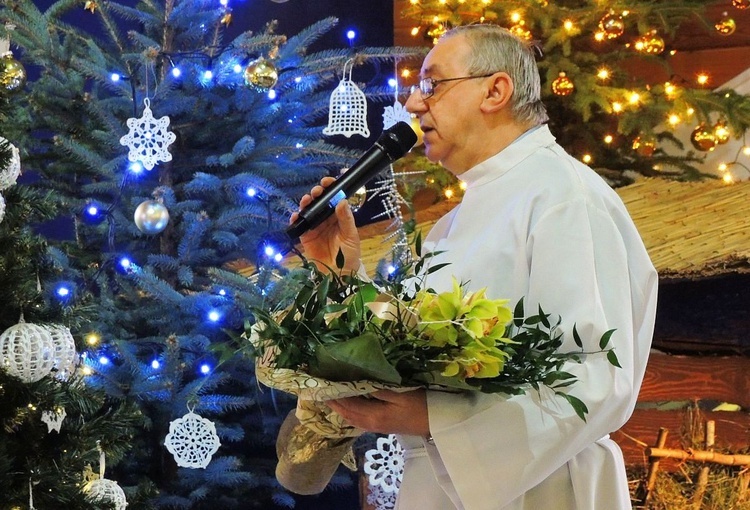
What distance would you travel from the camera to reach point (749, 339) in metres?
3.90

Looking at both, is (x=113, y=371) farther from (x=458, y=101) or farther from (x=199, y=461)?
(x=458, y=101)

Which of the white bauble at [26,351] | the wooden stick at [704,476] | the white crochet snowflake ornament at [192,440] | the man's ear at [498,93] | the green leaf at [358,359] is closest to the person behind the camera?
the green leaf at [358,359]

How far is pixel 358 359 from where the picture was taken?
1.31 m

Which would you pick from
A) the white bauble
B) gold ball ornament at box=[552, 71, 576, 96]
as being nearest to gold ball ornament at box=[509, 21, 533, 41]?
gold ball ornament at box=[552, 71, 576, 96]

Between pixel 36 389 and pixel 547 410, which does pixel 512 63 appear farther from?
pixel 36 389

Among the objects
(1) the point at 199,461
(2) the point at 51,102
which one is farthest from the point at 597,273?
(2) the point at 51,102

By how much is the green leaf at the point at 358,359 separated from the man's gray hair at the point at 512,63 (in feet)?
2.71

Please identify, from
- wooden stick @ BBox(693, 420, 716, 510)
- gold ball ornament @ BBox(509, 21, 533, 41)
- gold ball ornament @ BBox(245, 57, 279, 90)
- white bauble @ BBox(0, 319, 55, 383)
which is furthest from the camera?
gold ball ornament @ BBox(509, 21, 533, 41)

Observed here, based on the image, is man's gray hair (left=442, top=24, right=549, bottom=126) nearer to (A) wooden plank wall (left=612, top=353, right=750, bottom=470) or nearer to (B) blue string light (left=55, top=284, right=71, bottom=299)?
(B) blue string light (left=55, top=284, right=71, bottom=299)

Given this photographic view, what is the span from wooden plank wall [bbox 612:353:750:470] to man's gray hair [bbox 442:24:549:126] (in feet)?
7.44

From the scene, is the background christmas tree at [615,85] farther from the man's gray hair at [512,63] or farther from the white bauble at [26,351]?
the white bauble at [26,351]

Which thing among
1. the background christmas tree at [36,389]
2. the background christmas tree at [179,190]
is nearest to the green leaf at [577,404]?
the background christmas tree at [36,389]

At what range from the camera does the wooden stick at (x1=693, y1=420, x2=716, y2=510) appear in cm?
361

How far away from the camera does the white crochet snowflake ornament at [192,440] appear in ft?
9.63
